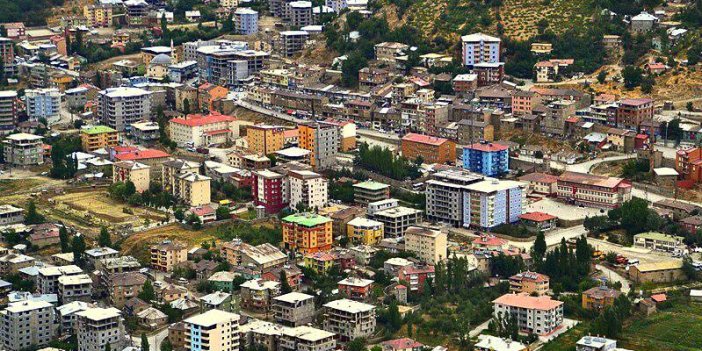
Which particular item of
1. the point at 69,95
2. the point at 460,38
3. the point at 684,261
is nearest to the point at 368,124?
the point at 460,38

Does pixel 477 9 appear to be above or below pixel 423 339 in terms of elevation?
above

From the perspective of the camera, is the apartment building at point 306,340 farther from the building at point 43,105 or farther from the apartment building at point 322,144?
the building at point 43,105

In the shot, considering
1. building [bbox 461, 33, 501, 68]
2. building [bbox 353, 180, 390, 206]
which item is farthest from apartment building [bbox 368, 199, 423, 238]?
building [bbox 461, 33, 501, 68]

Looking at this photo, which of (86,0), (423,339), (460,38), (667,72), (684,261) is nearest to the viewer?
(423,339)

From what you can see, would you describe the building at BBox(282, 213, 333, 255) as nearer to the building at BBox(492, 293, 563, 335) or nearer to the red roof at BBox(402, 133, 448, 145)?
the building at BBox(492, 293, 563, 335)

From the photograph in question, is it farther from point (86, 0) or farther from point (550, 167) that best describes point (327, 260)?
point (86, 0)

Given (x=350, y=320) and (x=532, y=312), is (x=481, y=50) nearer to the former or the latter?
(x=532, y=312)
